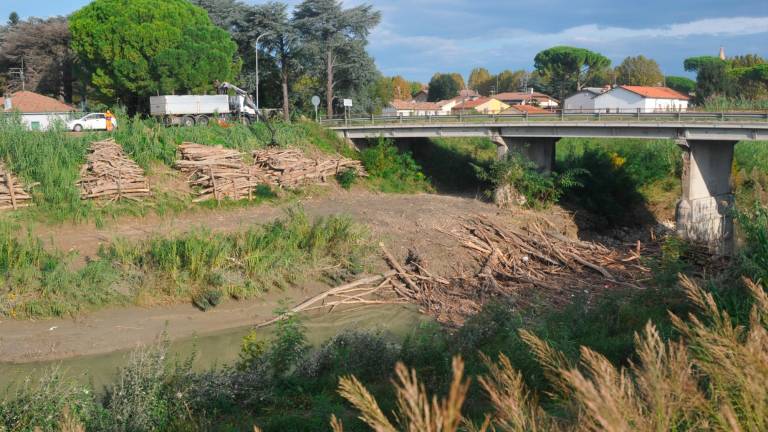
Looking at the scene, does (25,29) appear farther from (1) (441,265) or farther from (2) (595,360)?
(2) (595,360)

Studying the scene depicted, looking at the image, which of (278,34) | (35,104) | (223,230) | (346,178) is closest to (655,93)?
(278,34)

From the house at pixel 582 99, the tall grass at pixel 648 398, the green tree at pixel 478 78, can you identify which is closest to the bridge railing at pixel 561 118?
the tall grass at pixel 648 398

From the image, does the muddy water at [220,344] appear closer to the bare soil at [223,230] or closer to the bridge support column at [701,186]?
the bare soil at [223,230]

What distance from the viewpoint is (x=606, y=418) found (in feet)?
9.89

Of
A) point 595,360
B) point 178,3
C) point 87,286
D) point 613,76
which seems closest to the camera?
point 595,360

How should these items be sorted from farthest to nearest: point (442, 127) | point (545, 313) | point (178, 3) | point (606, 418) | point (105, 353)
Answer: point (178, 3)
point (442, 127)
point (105, 353)
point (545, 313)
point (606, 418)

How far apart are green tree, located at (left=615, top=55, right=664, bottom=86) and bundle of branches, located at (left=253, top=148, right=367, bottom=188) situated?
7436 centimetres

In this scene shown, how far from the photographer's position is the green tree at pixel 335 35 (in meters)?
51.2

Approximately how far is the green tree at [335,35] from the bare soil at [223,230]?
21237 millimetres

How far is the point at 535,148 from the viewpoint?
109ft

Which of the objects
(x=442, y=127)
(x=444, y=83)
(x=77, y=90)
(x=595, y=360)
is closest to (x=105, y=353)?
(x=595, y=360)

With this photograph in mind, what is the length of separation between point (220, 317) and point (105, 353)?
3.24m

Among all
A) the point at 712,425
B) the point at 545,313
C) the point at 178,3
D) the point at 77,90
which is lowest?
the point at 545,313

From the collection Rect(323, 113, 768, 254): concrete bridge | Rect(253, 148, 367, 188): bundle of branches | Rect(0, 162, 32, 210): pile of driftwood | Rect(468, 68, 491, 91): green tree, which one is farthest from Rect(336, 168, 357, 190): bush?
Rect(468, 68, 491, 91): green tree
